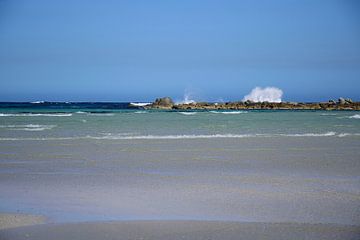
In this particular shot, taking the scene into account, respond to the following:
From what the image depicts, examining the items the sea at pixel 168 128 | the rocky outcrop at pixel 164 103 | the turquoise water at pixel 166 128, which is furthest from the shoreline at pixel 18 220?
the rocky outcrop at pixel 164 103

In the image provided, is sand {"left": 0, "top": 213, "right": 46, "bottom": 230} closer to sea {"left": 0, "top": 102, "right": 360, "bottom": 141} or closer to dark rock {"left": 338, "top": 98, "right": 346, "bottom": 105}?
sea {"left": 0, "top": 102, "right": 360, "bottom": 141}

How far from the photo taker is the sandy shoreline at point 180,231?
6.52m

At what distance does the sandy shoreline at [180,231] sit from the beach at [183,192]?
0.04 ft

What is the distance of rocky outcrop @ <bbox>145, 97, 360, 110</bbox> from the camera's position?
243ft

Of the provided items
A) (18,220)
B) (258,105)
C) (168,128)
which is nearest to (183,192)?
(18,220)

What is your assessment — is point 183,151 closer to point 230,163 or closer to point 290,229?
point 230,163

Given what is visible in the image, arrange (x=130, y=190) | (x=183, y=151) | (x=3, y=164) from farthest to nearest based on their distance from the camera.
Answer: (x=183, y=151) → (x=3, y=164) → (x=130, y=190)

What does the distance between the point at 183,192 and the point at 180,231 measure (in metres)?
2.46

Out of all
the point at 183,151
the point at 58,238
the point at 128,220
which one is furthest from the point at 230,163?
the point at 58,238

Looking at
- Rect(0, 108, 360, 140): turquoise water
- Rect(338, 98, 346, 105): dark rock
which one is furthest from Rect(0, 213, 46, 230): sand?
Rect(338, 98, 346, 105): dark rock

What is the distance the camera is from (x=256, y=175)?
11.2m

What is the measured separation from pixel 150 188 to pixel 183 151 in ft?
21.2

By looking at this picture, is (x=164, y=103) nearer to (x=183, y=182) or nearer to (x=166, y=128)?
(x=166, y=128)

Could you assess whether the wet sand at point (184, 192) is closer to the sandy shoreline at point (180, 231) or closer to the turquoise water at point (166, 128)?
the sandy shoreline at point (180, 231)
